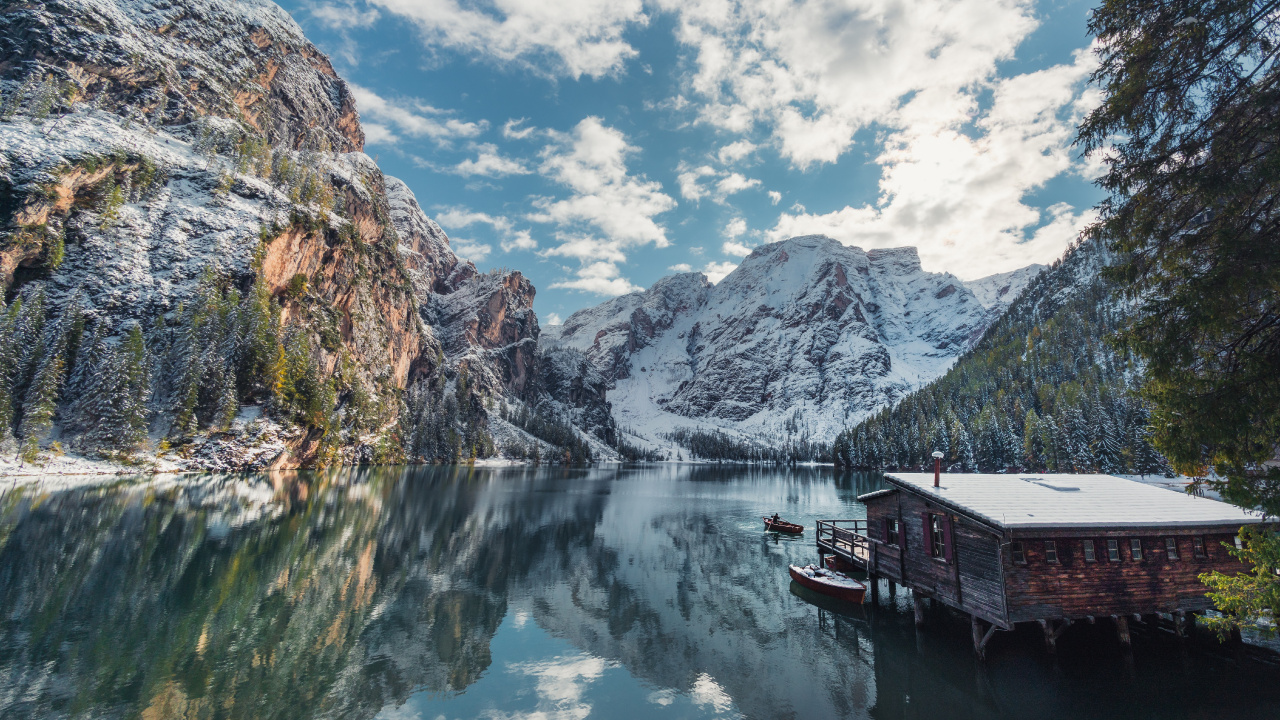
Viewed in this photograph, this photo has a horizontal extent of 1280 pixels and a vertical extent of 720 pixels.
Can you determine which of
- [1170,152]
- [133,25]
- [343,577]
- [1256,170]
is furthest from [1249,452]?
[133,25]

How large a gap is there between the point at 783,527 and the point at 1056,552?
28.2 metres

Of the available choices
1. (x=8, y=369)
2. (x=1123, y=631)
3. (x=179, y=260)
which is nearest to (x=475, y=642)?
(x=1123, y=631)

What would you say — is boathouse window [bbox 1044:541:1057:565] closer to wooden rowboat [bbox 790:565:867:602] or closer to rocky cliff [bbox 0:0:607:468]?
wooden rowboat [bbox 790:565:867:602]

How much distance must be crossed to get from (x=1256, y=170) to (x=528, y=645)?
23.5 metres

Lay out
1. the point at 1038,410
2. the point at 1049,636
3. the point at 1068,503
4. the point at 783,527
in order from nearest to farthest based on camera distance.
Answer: the point at 1049,636 → the point at 1068,503 → the point at 783,527 → the point at 1038,410

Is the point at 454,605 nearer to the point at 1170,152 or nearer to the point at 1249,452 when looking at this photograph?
the point at 1249,452

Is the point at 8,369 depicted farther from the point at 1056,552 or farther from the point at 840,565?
the point at 1056,552

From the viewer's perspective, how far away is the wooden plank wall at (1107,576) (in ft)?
60.9

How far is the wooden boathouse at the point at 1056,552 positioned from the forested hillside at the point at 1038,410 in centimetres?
4743

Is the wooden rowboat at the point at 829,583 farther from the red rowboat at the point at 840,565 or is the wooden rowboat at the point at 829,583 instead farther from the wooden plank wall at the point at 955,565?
the red rowboat at the point at 840,565

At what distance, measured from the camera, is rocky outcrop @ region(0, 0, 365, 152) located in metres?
100

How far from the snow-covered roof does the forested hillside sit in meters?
44.2

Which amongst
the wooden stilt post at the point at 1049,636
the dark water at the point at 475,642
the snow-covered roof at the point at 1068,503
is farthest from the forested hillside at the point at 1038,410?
the dark water at the point at 475,642

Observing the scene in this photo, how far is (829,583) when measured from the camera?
26.6 metres
